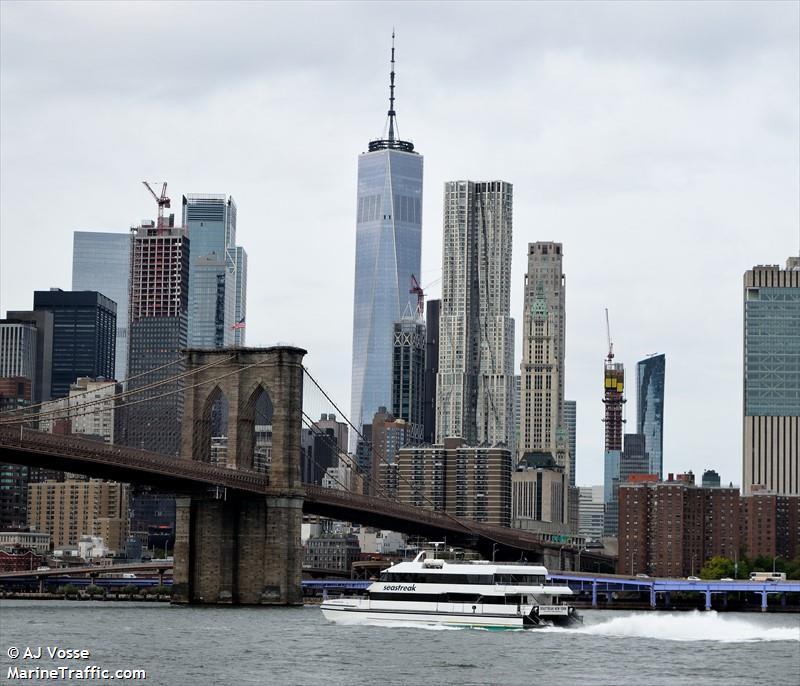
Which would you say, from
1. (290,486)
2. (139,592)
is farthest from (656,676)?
(139,592)

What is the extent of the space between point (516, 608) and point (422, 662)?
17.7m

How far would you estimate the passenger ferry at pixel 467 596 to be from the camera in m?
83.5

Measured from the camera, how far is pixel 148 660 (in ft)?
217

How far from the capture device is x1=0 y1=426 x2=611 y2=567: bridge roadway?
9744 cm

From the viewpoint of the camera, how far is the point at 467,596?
3312 inches

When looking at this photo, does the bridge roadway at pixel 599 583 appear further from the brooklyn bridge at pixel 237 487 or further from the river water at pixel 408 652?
the river water at pixel 408 652

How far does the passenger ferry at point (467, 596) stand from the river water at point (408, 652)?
3.41 ft

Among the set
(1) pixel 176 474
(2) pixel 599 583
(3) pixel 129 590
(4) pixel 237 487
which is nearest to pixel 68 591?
(3) pixel 129 590

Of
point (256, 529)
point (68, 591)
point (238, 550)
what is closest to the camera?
point (256, 529)

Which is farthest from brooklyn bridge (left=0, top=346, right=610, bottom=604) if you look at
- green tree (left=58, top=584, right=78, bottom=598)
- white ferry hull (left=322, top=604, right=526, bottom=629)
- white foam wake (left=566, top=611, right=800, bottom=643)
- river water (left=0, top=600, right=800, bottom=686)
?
green tree (left=58, top=584, right=78, bottom=598)

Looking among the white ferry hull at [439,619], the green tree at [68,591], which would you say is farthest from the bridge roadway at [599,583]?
the white ferry hull at [439,619]

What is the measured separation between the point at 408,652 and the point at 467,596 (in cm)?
1421

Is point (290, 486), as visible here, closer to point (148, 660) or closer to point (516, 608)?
point (516, 608)

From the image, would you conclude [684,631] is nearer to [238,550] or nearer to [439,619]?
[439,619]
